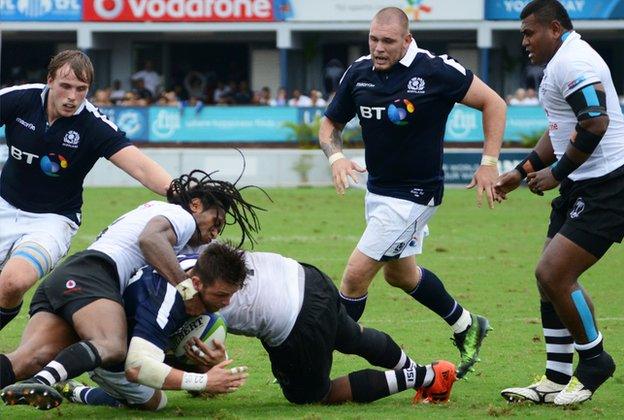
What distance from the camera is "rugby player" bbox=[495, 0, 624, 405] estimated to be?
24.8 ft

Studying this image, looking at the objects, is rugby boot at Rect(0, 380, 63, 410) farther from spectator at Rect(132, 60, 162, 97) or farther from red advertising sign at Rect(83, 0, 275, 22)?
spectator at Rect(132, 60, 162, 97)

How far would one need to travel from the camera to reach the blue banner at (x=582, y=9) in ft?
120

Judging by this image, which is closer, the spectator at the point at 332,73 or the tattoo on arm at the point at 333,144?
the tattoo on arm at the point at 333,144

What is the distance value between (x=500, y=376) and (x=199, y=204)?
2540 millimetres

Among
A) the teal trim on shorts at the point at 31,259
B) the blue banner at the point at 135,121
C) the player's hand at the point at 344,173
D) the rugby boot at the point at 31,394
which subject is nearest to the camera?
the rugby boot at the point at 31,394

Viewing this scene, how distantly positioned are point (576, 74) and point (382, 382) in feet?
7.13

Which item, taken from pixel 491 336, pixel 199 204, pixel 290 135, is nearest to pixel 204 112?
pixel 290 135

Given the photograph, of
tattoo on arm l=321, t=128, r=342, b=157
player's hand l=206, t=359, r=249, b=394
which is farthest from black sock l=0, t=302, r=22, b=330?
tattoo on arm l=321, t=128, r=342, b=157

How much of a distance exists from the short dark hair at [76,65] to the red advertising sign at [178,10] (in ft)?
101

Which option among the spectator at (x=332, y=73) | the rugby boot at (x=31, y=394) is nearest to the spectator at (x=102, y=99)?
the spectator at (x=332, y=73)

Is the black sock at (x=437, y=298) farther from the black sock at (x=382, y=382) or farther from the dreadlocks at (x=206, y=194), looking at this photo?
the dreadlocks at (x=206, y=194)

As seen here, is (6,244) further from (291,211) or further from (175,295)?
(291,211)

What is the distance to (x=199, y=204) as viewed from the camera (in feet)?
25.7

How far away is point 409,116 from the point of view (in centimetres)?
898
